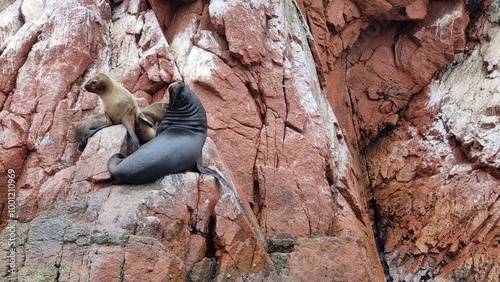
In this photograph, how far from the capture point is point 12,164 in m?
9.57

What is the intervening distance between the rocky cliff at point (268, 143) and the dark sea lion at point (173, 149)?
5.9 inches

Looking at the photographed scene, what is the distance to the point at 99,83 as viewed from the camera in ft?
29.2

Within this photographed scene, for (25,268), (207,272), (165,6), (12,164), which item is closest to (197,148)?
(207,272)

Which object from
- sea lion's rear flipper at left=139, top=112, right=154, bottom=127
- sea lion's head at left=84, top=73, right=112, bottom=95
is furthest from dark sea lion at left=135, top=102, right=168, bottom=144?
sea lion's head at left=84, top=73, right=112, bottom=95

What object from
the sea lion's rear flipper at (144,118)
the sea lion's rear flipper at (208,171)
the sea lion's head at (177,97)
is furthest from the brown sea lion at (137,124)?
the sea lion's rear flipper at (208,171)

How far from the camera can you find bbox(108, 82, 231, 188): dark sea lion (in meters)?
7.47

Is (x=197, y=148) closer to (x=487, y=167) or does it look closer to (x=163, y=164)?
(x=163, y=164)

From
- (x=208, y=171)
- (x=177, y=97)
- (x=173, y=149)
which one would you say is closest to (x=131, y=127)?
(x=177, y=97)

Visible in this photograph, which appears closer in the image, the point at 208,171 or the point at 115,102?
the point at 208,171

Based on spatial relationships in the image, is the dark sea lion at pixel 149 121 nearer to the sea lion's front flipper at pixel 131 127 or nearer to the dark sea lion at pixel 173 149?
the sea lion's front flipper at pixel 131 127

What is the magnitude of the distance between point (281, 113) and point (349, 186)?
1513 millimetres

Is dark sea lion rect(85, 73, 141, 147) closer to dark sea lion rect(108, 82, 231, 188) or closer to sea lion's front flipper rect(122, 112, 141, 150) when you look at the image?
sea lion's front flipper rect(122, 112, 141, 150)

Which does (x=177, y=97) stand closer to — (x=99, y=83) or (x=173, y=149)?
(x=173, y=149)

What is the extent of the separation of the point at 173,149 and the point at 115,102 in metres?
1.45
